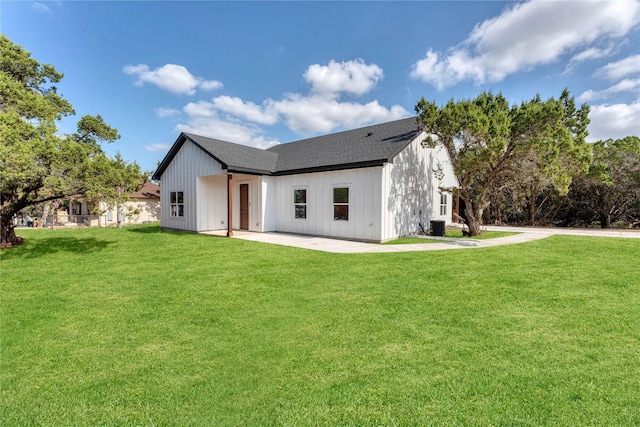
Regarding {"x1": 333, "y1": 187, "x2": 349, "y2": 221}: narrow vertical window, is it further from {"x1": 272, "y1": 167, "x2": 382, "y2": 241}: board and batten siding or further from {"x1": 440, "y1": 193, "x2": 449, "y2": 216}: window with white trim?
{"x1": 440, "y1": 193, "x2": 449, "y2": 216}: window with white trim

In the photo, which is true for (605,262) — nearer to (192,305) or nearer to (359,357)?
(359,357)

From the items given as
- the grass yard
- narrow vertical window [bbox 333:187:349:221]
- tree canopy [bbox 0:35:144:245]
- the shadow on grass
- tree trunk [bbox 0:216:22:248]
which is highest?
tree canopy [bbox 0:35:144:245]

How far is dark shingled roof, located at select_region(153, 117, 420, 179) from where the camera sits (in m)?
11.8

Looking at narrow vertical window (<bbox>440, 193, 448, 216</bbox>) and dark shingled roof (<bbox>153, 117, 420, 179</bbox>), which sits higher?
dark shingled roof (<bbox>153, 117, 420, 179</bbox>)

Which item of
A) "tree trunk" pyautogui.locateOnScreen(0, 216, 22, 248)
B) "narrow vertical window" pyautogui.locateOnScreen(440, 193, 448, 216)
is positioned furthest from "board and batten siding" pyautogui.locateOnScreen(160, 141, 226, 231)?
"narrow vertical window" pyautogui.locateOnScreen(440, 193, 448, 216)

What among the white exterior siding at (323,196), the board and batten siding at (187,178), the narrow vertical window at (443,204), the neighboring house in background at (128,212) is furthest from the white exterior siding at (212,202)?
the neighboring house in background at (128,212)

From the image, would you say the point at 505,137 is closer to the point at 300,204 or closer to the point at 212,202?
the point at 300,204

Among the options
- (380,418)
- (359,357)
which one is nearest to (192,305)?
(359,357)

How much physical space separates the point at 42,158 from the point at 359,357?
1064cm

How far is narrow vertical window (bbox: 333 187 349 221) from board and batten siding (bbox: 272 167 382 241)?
15 centimetres

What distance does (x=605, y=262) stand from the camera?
22.9 feet

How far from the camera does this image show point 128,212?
26.5m

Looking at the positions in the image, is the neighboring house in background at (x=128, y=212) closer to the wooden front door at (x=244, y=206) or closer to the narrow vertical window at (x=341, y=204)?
the wooden front door at (x=244, y=206)

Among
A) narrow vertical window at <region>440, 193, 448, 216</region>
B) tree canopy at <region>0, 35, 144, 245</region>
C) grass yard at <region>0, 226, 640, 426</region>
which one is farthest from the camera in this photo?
narrow vertical window at <region>440, 193, 448, 216</region>
